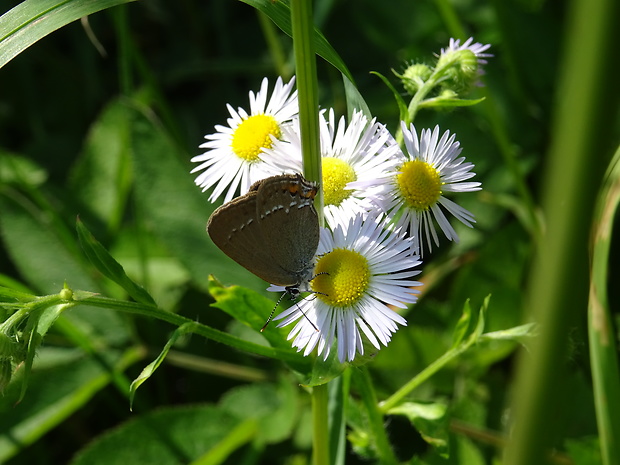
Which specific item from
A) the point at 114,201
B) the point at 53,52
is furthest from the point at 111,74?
the point at 114,201

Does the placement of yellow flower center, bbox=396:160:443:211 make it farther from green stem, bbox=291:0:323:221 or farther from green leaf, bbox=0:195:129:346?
green leaf, bbox=0:195:129:346

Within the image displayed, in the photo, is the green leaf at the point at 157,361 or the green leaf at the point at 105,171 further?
the green leaf at the point at 105,171

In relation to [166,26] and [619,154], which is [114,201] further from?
[619,154]

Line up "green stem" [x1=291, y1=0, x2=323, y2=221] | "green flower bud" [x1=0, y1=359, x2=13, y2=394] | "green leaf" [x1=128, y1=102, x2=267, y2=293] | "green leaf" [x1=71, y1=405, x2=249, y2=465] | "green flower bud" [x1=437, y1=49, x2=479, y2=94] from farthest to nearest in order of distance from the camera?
1. "green leaf" [x1=128, y1=102, x2=267, y2=293]
2. "green leaf" [x1=71, y1=405, x2=249, y2=465]
3. "green flower bud" [x1=437, y1=49, x2=479, y2=94]
4. "green flower bud" [x1=0, y1=359, x2=13, y2=394]
5. "green stem" [x1=291, y1=0, x2=323, y2=221]

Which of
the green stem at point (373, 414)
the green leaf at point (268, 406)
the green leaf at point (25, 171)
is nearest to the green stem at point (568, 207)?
the green stem at point (373, 414)

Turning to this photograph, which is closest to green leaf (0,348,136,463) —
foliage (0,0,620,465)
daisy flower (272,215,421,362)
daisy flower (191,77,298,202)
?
foliage (0,0,620,465)

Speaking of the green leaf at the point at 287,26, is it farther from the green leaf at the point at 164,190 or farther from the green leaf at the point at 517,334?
the green leaf at the point at 164,190

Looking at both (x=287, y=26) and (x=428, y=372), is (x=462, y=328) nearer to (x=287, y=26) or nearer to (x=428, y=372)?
(x=428, y=372)

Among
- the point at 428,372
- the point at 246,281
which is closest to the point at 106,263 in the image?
the point at 428,372
